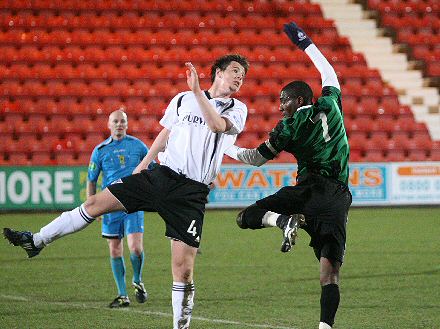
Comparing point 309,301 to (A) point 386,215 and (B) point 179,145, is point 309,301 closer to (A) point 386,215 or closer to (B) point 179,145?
(B) point 179,145

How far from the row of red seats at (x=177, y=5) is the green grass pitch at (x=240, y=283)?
27.5 ft

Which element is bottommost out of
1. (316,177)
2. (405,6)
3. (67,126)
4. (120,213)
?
(120,213)

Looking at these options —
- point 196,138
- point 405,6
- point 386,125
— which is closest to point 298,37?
point 196,138

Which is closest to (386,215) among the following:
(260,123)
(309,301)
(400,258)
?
(260,123)

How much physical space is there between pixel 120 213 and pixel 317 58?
2848 mm

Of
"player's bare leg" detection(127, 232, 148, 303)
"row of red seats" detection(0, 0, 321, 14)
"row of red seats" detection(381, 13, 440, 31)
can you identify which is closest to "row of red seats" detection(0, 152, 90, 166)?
"row of red seats" detection(0, 0, 321, 14)

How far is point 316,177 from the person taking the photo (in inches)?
251

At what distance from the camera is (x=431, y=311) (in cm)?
798

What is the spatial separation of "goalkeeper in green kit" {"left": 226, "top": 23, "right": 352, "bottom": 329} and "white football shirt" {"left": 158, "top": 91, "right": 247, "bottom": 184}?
0.33 metres

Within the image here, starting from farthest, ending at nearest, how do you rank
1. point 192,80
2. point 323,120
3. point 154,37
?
point 154,37
point 323,120
point 192,80

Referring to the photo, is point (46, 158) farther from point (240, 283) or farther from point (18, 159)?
point (240, 283)

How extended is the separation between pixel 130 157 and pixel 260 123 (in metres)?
12.3

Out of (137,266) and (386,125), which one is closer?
(137,266)

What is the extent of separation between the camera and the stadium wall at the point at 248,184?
17.9 metres
